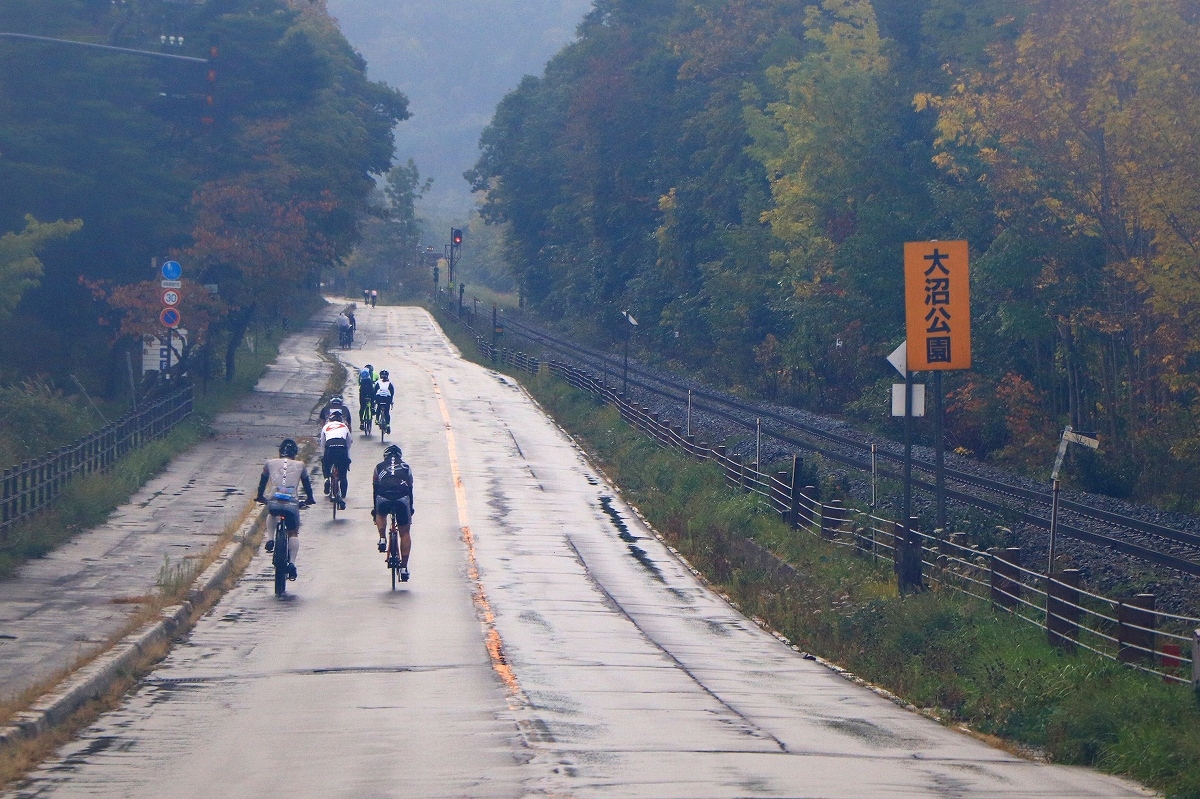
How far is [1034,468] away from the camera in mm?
35375

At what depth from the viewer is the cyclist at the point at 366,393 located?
34.6 metres

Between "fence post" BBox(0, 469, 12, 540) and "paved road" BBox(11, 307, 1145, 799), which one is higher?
"fence post" BBox(0, 469, 12, 540)

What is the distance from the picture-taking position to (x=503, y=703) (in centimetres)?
1073

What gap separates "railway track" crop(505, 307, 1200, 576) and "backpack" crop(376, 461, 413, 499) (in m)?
11.0

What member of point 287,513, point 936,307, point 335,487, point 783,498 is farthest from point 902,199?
point 287,513

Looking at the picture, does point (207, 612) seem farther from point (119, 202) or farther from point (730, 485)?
point (119, 202)

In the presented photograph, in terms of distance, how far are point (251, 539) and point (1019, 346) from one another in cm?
2694

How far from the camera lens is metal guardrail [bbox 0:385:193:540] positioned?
1855cm

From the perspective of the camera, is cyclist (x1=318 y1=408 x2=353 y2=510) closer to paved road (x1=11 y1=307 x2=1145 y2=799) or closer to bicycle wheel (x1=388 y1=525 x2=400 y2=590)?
paved road (x1=11 y1=307 x2=1145 y2=799)

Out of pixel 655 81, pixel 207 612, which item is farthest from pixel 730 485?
pixel 655 81

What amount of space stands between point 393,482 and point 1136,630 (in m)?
9.19

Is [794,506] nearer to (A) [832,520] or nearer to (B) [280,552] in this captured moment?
(A) [832,520]

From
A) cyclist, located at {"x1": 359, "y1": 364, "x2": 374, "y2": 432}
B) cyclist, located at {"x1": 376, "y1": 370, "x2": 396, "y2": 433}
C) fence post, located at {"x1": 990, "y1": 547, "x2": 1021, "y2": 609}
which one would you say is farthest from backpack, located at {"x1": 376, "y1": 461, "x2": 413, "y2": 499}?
cyclist, located at {"x1": 359, "y1": 364, "x2": 374, "y2": 432}

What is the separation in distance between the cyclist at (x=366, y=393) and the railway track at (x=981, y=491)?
10.7 metres
